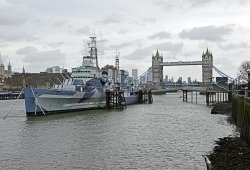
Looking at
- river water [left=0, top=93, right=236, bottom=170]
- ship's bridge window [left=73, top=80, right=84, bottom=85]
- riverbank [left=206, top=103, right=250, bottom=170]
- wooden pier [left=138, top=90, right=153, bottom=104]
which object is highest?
ship's bridge window [left=73, top=80, right=84, bottom=85]

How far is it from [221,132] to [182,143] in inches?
274

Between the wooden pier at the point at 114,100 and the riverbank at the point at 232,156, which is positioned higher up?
the wooden pier at the point at 114,100

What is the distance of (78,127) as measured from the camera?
116ft

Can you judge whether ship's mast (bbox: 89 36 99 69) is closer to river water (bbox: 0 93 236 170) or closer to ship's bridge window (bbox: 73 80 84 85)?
ship's bridge window (bbox: 73 80 84 85)

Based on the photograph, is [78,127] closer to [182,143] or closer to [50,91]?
[182,143]

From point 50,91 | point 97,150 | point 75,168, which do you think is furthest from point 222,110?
point 75,168

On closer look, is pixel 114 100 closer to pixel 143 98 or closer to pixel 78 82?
pixel 78 82

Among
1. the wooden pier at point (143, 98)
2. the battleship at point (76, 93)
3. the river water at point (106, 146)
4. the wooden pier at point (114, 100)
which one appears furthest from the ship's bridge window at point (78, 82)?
the wooden pier at point (143, 98)

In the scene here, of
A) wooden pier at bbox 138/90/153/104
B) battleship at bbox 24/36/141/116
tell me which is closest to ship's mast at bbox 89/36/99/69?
battleship at bbox 24/36/141/116

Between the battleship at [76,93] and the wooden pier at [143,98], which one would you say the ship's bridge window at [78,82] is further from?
the wooden pier at [143,98]

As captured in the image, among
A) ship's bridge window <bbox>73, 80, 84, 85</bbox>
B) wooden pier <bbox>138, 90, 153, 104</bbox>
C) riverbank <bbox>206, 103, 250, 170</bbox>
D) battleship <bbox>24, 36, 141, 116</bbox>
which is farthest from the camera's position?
wooden pier <bbox>138, 90, 153, 104</bbox>

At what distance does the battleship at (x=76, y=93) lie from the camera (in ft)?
159

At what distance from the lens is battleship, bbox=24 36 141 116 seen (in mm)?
48438

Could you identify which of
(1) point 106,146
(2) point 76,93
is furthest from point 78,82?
(1) point 106,146
